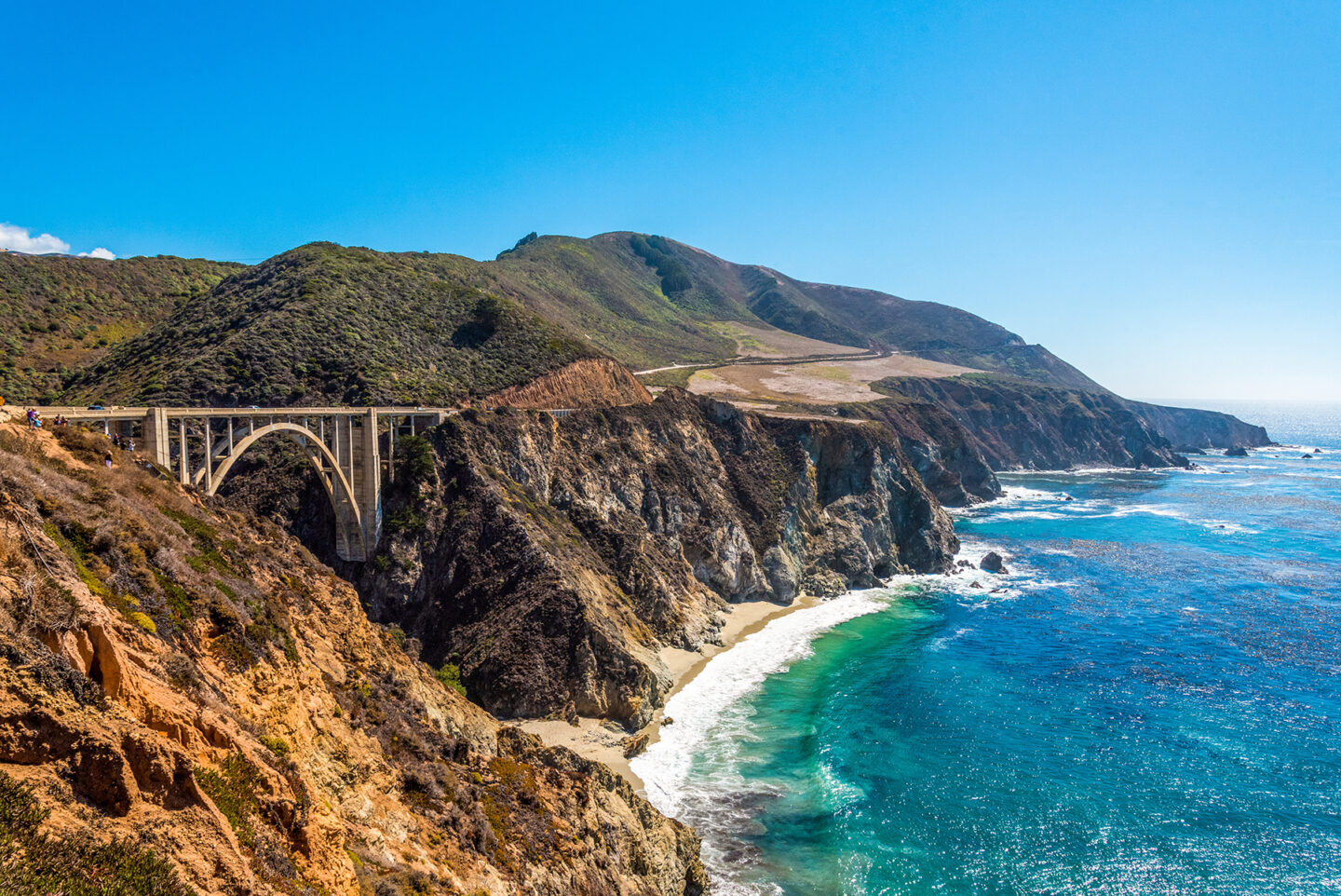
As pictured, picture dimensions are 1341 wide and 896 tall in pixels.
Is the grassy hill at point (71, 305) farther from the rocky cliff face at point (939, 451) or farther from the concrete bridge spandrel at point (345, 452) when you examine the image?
the rocky cliff face at point (939, 451)

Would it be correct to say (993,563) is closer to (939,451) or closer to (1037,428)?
(939,451)

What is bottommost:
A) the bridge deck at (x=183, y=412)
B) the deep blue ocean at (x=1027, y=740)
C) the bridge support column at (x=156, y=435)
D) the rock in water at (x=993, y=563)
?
the deep blue ocean at (x=1027, y=740)

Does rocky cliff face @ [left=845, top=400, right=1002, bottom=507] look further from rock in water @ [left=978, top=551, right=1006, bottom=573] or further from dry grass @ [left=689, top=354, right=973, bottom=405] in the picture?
rock in water @ [left=978, top=551, right=1006, bottom=573]

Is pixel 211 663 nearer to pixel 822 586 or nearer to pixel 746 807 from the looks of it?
pixel 746 807

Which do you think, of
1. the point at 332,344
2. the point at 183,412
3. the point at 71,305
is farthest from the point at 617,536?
the point at 71,305

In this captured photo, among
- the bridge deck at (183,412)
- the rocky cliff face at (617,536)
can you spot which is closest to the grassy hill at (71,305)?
the bridge deck at (183,412)

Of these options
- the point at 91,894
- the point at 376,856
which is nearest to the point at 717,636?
the point at 376,856

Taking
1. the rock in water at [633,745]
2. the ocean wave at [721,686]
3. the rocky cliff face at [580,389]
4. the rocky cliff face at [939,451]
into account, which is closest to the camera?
the ocean wave at [721,686]
